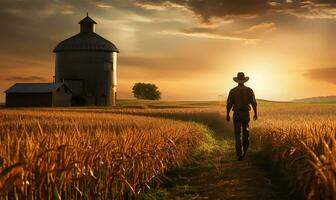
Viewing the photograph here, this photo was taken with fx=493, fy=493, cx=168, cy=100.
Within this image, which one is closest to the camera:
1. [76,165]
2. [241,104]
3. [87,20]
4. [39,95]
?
[76,165]

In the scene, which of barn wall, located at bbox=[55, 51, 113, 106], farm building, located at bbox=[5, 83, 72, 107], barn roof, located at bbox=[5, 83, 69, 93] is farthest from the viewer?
barn wall, located at bbox=[55, 51, 113, 106]

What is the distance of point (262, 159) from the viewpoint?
1609 centimetres

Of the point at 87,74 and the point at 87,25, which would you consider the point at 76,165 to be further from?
the point at 87,25

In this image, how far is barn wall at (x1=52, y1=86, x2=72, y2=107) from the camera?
2475 inches

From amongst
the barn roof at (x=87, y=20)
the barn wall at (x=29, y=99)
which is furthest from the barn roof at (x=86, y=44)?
the barn wall at (x=29, y=99)

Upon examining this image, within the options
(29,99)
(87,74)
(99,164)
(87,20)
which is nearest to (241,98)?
(99,164)

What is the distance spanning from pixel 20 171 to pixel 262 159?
462 inches

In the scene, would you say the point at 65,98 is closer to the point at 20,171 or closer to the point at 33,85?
the point at 33,85

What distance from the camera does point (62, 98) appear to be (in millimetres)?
64375

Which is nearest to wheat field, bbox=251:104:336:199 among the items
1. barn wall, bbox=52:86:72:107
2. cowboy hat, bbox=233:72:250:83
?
cowboy hat, bbox=233:72:250:83

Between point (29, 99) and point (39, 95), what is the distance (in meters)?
1.78

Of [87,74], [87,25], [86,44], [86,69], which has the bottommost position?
[87,74]

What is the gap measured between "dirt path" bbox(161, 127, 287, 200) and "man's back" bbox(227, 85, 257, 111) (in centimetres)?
195

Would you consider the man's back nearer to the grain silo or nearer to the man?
the man
